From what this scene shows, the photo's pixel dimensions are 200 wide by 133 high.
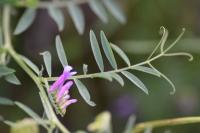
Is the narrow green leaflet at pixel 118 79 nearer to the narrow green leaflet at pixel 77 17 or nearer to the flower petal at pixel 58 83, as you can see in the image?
the flower petal at pixel 58 83

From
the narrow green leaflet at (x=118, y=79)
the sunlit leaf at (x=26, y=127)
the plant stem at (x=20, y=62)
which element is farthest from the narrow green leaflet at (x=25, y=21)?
the narrow green leaflet at (x=118, y=79)

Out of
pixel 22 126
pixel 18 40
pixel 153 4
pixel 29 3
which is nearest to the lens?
pixel 22 126

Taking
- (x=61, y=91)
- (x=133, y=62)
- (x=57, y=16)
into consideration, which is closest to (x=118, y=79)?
(x=61, y=91)

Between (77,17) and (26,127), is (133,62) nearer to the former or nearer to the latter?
(77,17)

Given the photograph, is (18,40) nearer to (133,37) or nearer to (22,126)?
(133,37)

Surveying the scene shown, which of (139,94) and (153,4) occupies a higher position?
(153,4)

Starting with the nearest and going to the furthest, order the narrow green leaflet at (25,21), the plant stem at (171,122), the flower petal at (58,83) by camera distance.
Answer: the flower petal at (58,83), the plant stem at (171,122), the narrow green leaflet at (25,21)

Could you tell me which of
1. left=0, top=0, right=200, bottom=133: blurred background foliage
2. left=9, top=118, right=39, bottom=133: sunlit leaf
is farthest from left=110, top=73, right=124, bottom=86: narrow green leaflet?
left=0, top=0, right=200, bottom=133: blurred background foliage

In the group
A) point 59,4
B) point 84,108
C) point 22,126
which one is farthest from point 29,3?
point 84,108
